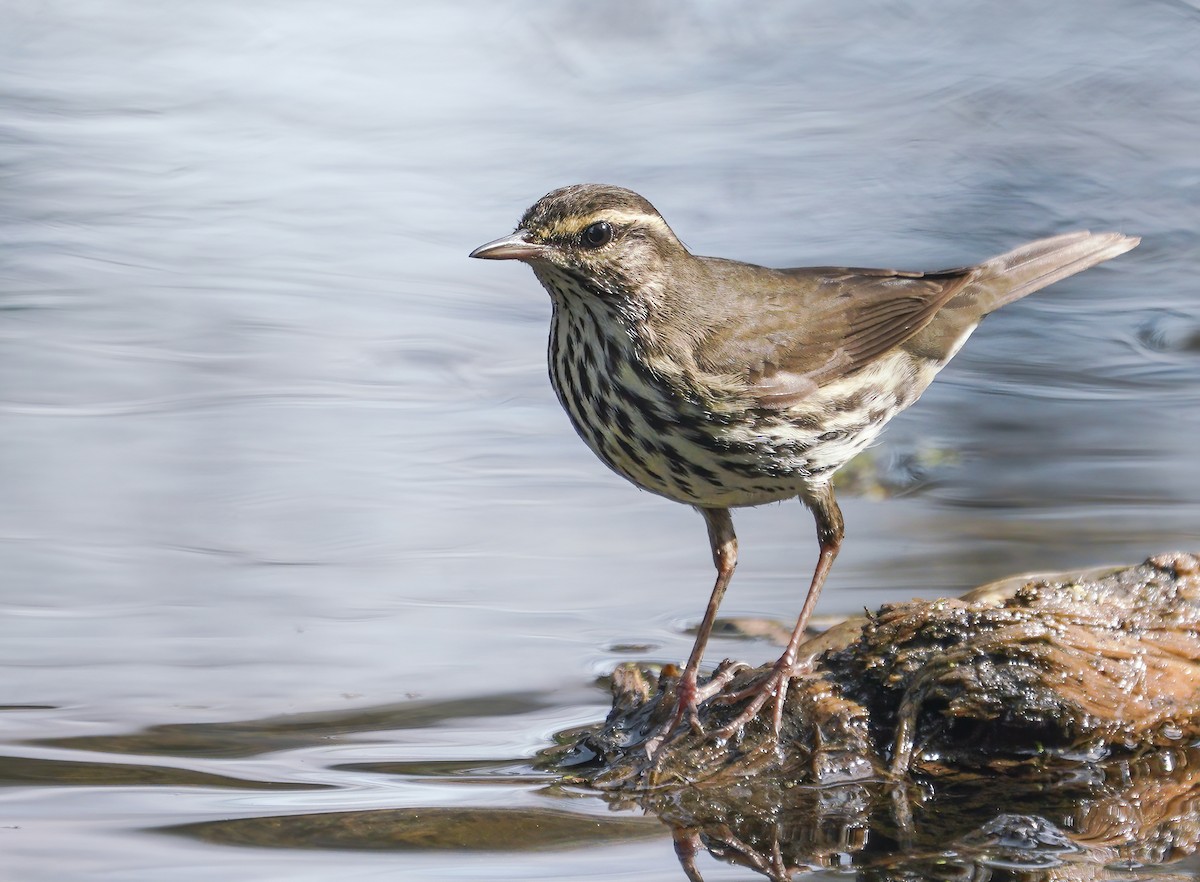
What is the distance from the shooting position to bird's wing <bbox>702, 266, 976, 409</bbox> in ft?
19.4

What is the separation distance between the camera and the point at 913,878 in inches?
173

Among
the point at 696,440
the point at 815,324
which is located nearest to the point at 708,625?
the point at 696,440

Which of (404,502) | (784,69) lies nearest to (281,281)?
(404,502)

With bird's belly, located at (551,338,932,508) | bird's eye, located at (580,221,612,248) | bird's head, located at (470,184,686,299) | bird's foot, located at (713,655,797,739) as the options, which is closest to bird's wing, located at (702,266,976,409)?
bird's belly, located at (551,338,932,508)

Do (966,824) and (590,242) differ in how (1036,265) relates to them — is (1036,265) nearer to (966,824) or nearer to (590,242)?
(590,242)

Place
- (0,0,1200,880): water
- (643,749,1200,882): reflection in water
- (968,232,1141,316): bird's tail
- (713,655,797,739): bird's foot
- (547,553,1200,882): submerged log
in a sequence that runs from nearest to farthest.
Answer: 1. (643,749,1200,882): reflection in water
2. (547,553,1200,882): submerged log
3. (713,655,797,739): bird's foot
4. (0,0,1200,880): water
5. (968,232,1141,316): bird's tail

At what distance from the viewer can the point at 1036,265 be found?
24.2ft

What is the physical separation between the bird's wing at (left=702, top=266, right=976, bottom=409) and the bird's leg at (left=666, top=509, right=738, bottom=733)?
2.08 ft

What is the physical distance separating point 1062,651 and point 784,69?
13009mm

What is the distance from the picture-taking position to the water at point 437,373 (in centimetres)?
631

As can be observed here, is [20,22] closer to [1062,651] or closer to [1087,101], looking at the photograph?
[1087,101]

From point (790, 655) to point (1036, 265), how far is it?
2.71 m

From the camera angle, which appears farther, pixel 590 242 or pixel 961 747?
pixel 590 242

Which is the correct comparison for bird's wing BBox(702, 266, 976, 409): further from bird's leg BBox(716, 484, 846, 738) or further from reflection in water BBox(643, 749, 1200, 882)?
reflection in water BBox(643, 749, 1200, 882)
